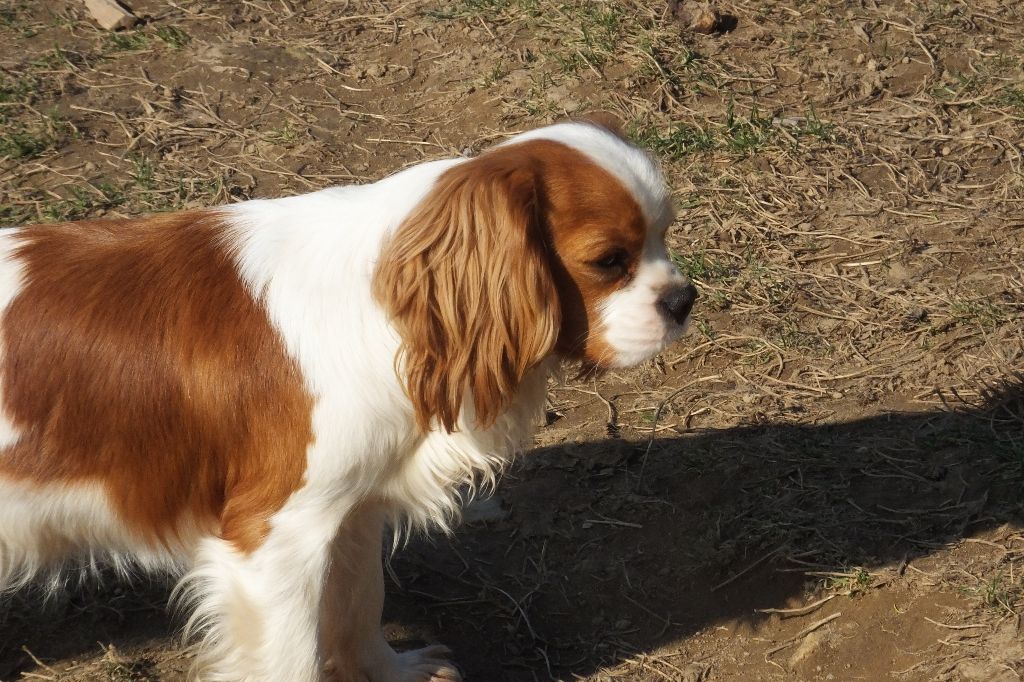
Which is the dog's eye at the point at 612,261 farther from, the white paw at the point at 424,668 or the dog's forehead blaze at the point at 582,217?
the white paw at the point at 424,668

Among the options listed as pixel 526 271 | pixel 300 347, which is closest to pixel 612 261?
pixel 526 271

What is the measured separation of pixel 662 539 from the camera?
14.5ft

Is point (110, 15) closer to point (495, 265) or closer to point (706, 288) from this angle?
point (706, 288)

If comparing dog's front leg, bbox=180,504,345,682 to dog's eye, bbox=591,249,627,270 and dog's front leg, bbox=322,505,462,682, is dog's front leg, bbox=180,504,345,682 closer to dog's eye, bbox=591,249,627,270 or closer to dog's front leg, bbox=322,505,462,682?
dog's front leg, bbox=322,505,462,682

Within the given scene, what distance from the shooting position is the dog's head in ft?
10.0

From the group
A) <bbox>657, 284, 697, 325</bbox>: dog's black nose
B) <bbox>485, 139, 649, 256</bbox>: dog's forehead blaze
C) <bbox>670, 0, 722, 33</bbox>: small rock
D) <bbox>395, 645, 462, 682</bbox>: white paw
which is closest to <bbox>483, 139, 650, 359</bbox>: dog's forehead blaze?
<bbox>485, 139, 649, 256</bbox>: dog's forehead blaze

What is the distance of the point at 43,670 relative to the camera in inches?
155

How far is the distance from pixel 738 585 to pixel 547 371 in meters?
1.36

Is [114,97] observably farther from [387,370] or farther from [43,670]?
[387,370]

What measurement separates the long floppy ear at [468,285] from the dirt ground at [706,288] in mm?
873

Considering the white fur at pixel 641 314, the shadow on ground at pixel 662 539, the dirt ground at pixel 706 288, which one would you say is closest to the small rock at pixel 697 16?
the dirt ground at pixel 706 288

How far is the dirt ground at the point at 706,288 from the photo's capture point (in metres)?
4.09

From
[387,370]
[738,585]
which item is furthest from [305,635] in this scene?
[738,585]

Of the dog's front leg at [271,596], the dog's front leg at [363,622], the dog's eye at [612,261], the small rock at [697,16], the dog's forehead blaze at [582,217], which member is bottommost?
the dog's front leg at [363,622]
